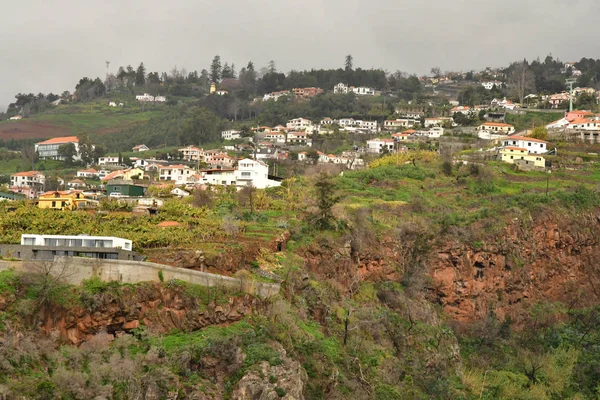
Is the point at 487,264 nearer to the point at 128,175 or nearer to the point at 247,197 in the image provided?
the point at 247,197

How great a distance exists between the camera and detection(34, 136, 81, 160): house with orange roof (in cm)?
9341

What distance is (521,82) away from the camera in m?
116

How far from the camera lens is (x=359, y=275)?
48.5 meters

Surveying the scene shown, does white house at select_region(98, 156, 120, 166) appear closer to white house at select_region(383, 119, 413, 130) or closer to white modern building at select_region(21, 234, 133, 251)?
white house at select_region(383, 119, 413, 130)

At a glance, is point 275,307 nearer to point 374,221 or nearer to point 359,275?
point 359,275

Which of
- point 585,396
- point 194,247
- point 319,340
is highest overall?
point 194,247

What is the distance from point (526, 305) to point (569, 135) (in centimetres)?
3017

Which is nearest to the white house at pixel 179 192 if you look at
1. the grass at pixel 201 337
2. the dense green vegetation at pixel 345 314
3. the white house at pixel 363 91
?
the dense green vegetation at pixel 345 314

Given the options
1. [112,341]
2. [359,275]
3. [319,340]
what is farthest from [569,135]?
[112,341]

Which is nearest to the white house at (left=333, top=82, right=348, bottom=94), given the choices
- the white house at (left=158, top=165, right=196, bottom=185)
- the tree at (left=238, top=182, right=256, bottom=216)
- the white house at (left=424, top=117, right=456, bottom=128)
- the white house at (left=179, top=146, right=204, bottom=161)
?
Answer: the white house at (left=424, top=117, right=456, bottom=128)

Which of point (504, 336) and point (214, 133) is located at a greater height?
point (214, 133)

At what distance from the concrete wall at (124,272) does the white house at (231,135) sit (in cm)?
6419

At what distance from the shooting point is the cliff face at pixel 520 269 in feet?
169

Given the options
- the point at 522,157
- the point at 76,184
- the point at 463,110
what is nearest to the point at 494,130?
the point at 463,110
